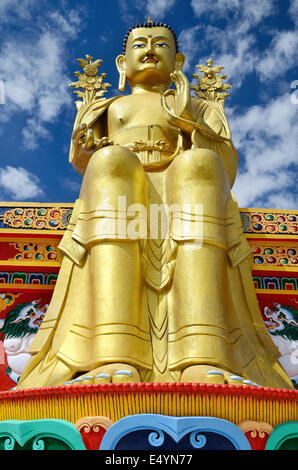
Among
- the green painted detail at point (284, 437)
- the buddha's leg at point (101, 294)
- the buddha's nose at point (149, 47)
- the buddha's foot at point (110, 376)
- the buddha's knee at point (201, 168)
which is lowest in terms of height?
the green painted detail at point (284, 437)

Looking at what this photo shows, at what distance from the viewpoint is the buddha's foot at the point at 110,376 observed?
2.54 m

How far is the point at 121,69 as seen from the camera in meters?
4.95

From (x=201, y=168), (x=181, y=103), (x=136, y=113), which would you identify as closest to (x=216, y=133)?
(x=181, y=103)

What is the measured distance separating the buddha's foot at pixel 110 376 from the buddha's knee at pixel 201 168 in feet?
4.31

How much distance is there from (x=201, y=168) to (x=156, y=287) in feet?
2.71

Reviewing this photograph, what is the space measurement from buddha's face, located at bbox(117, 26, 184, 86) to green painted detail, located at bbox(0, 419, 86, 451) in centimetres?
343

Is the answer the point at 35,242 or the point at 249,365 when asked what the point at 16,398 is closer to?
the point at 249,365

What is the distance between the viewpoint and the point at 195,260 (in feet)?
10.1

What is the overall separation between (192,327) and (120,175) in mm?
1083

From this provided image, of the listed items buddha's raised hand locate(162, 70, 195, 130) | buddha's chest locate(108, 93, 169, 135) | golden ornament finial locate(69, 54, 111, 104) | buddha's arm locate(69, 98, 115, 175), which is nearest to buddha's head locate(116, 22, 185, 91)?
golden ornament finial locate(69, 54, 111, 104)

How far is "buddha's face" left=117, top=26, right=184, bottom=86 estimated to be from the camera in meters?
4.70

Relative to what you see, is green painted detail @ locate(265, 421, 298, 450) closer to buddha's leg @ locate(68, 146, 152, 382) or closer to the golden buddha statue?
the golden buddha statue

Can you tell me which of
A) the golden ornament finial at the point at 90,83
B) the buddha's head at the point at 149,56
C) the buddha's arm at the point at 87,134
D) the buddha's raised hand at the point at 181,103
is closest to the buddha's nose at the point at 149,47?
the buddha's head at the point at 149,56

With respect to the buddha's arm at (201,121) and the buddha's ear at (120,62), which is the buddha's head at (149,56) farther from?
the buddha's arm at (201,121)
